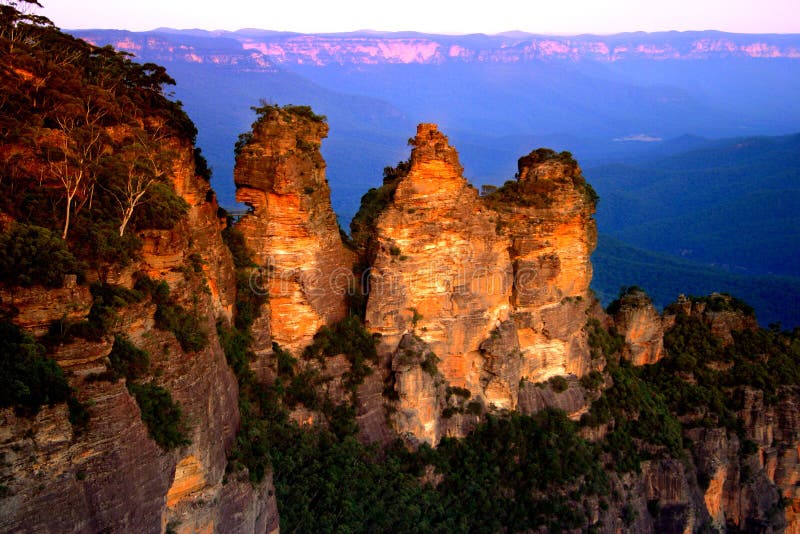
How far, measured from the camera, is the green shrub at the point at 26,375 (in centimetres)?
1116

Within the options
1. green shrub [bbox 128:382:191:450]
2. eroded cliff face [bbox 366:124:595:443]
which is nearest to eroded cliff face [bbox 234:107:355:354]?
eroded cliff face [bbox 366:124:595:443]

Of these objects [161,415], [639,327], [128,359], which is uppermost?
[128,359]

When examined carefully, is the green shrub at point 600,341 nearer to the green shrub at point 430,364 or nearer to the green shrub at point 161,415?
the green shrub at point 430,364

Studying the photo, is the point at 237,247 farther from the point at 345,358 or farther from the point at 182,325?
the point at 182,325

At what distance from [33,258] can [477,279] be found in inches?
575

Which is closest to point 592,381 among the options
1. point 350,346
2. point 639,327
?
point 639,327

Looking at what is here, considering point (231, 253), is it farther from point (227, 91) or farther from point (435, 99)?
point (435, 99)

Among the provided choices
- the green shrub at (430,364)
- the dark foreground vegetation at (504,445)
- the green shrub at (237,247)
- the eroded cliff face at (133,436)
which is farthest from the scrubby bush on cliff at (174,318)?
the green shrub at (430,364)

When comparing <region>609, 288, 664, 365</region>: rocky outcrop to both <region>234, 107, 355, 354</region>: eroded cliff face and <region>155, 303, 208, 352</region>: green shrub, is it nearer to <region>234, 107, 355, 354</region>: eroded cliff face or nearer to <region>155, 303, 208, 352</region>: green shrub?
<region>234, 107, 355, 354</region>: eroded cliff face

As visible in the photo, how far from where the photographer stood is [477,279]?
23.6 m

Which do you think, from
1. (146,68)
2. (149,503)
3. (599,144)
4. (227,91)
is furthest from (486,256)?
(599,144)

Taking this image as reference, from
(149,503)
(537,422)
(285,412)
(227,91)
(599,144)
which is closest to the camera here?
(149,503)

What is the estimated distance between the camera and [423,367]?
22.6 meters

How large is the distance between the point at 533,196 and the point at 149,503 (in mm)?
16764
